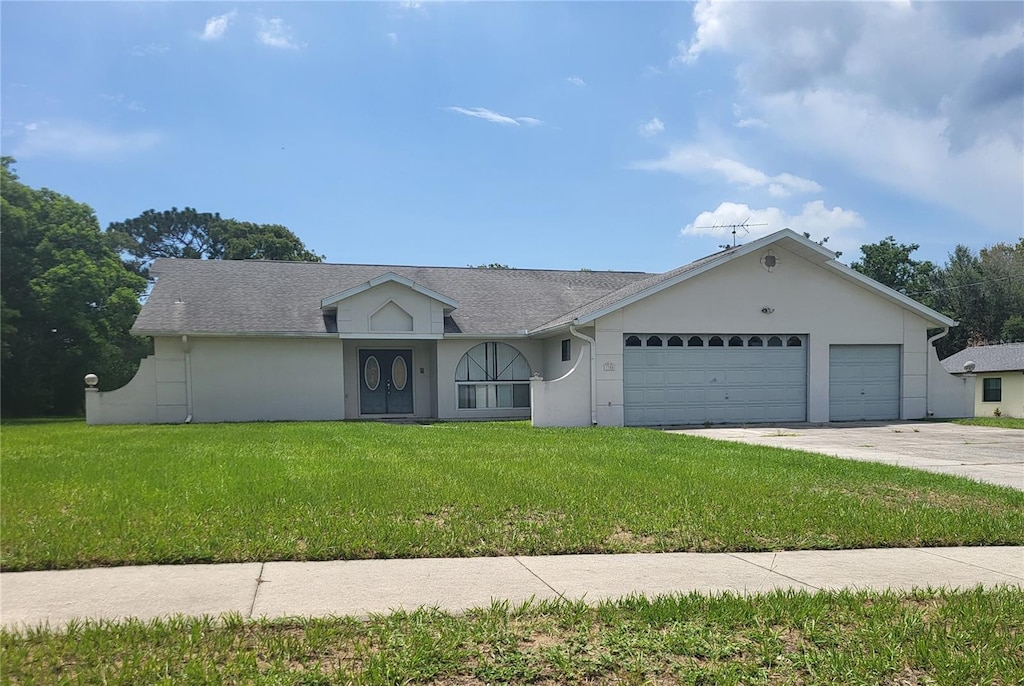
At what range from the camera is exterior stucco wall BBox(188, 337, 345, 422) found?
68.8ft

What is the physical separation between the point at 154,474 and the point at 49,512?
228 cm

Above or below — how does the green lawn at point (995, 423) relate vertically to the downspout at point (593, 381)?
below

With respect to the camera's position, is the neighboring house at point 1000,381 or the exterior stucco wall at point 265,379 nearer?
the exterior stucco wall at point 265,379

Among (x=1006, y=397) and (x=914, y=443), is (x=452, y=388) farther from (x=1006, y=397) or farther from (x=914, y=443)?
(x=1006, y=397)

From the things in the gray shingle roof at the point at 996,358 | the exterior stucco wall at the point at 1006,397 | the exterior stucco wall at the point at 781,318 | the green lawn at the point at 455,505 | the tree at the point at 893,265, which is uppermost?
the tree at the point at 893,265

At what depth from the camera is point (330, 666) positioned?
3738 mm

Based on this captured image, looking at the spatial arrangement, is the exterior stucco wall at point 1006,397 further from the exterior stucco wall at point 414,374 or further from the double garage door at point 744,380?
the exterior stucco wall at point 414,374

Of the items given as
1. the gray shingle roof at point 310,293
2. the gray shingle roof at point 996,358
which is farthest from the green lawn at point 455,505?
the gray shingle roof at point 996,358

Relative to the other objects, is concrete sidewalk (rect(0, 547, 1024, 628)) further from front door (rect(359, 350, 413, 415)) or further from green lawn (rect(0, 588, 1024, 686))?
front door (rect(359, 350, 413, 415))

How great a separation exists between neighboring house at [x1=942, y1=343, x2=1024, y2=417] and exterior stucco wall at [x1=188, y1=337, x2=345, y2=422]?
944 inches

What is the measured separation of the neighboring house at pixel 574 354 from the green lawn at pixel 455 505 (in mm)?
7567

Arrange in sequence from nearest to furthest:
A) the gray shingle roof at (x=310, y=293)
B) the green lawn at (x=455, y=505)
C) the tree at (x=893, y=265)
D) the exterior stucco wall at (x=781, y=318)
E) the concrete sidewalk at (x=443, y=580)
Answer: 1. the concrete sidewalk at (x=443, y=580)
2. the green lawn at (x=455, y=505)
3. the exterior stucco wall at (x=781, y=318)
4. the gray shingle roof at (x=310, y=293)
5. the tree at (x=893, y=265)

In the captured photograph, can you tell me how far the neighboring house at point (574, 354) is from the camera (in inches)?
775

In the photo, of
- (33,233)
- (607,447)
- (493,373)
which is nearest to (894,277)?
(493,373)
